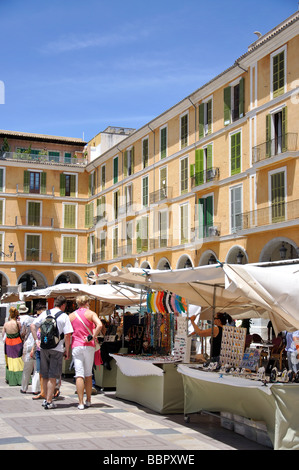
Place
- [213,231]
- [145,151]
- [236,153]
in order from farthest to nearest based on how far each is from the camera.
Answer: [145,151] → [213,231] → [236,153]

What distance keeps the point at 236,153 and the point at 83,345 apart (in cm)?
2079

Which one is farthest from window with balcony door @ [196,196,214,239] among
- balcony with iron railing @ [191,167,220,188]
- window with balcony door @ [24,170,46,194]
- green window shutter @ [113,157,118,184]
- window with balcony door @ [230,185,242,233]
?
window with balcony door @ [24,170,46,194]

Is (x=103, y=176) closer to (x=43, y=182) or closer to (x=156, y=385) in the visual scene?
(x=43, y=182)

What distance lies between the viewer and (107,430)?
7219mm

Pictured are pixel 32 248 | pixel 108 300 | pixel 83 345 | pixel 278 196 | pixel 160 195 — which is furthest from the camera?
pixel 32 248

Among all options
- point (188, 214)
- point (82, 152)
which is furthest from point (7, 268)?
point (188, 214)

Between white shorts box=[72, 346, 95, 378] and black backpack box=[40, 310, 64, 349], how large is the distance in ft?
1.12

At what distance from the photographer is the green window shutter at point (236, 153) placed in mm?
28016

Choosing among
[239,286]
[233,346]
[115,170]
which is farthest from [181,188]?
[239,286]

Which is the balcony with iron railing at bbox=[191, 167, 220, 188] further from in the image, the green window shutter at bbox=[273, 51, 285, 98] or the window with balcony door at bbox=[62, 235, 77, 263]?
the window with balcony door at bbox=[62, 235, 77, 263]

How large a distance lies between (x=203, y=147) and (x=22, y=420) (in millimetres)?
24660

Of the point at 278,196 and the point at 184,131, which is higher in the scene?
the point at 184,131

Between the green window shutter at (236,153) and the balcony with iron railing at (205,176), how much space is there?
1.34 meters

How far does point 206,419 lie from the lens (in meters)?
8.32
